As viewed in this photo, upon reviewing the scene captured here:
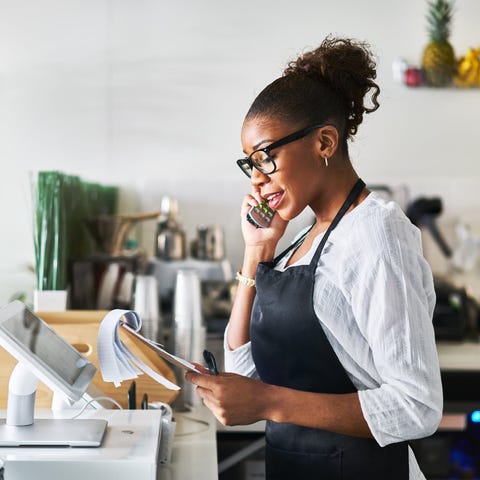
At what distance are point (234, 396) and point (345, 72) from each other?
2.04ft

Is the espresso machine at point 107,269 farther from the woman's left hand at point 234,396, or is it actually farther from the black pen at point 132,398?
the woman's left hand at point 234,396

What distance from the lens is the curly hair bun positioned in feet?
5.05

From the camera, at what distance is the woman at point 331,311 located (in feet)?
4.40

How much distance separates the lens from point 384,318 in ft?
4.36

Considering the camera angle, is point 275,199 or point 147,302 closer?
point 275,199

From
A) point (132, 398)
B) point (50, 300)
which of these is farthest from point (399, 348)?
point (50, 300)

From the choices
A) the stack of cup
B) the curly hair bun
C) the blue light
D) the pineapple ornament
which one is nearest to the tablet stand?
the curly hair bun

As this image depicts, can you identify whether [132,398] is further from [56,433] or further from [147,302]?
[147,302]

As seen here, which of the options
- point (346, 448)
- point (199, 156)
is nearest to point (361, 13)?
point (199, 156)

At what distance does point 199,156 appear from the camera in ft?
11.7

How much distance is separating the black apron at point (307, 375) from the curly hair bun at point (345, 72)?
155mm

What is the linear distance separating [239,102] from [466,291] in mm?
1228

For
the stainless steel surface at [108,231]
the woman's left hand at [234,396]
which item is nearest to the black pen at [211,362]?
the woman's left hand at [234,396]

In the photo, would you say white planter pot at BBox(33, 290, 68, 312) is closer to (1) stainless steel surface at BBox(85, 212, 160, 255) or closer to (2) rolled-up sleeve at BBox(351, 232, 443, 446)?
(1) stainless steel surface at BBox(85, 212, 160, 255)
